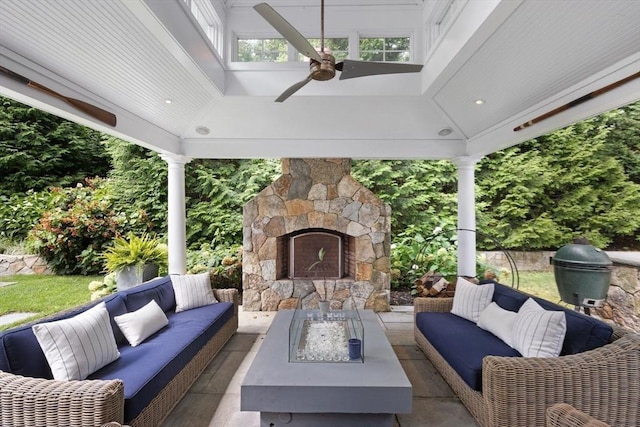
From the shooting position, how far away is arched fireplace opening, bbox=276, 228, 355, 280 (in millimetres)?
5047

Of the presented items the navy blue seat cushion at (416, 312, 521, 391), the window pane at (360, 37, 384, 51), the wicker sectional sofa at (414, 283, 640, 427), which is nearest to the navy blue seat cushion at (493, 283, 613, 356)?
the wicker sectional sofa at (414, 283, 640, 427)

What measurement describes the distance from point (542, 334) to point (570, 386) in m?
0.37

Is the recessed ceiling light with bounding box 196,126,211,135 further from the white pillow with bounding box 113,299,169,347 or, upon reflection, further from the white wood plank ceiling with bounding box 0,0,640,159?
the white pillow with bounding box 113,299,169,347

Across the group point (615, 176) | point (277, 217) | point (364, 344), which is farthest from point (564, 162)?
point (364, 344)

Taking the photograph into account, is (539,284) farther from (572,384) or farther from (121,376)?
(121,376)

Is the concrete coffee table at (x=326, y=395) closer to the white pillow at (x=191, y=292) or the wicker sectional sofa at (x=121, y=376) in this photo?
the wicker sectional sofa at (x=121, y=376)

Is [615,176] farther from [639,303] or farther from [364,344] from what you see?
[364,344]

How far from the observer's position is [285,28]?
194cm

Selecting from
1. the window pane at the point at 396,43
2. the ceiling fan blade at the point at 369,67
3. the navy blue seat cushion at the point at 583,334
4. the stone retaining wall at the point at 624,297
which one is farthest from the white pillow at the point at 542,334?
the window pane at the point at 396,43

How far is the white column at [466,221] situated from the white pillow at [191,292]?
3.55 metres

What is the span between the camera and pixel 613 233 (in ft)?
19.8

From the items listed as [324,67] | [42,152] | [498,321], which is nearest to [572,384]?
[498,321]

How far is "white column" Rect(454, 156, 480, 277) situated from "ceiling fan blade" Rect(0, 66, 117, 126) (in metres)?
4.41

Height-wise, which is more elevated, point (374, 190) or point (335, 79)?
point (335, 79)
